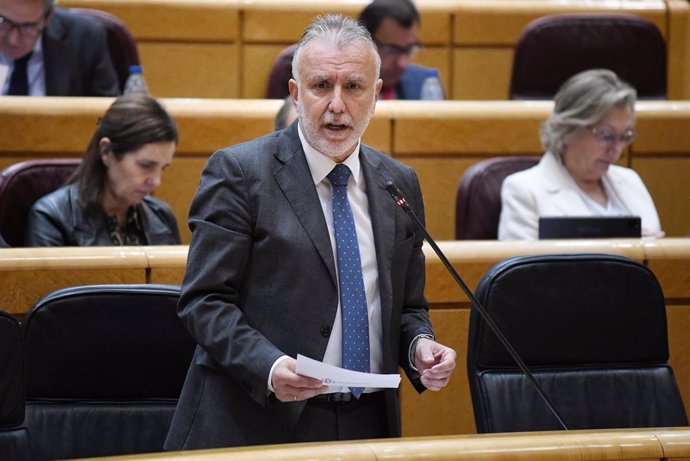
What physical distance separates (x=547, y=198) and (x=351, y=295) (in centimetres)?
85

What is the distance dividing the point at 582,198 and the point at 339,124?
2.94 feet

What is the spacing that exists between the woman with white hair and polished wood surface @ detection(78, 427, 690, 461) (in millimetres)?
880

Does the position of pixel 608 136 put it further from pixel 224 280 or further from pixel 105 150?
pixel 224 280

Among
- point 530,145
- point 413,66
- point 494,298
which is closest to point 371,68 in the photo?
point 494,298

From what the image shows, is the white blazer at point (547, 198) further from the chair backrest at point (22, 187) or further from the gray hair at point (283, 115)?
the chair backrest at point (22, 187)

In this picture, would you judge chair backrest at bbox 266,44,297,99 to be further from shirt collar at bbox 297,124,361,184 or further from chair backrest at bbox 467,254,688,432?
shirt collar at bbox 297,124,361,184

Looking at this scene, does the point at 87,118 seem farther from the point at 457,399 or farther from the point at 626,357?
the point at 626,357

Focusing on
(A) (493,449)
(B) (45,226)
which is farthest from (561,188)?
(A) (493,449)

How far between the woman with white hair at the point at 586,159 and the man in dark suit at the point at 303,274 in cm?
78

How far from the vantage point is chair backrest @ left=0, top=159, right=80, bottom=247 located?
5.19 ft

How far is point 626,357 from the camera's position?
47.3 inches

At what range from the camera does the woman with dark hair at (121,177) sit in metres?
1.56

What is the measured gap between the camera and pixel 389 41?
211 centimetres

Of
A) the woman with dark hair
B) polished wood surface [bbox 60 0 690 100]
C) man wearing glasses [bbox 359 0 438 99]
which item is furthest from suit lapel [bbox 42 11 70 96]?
A: man wearing glasses [bbox 359 0 438 99]
